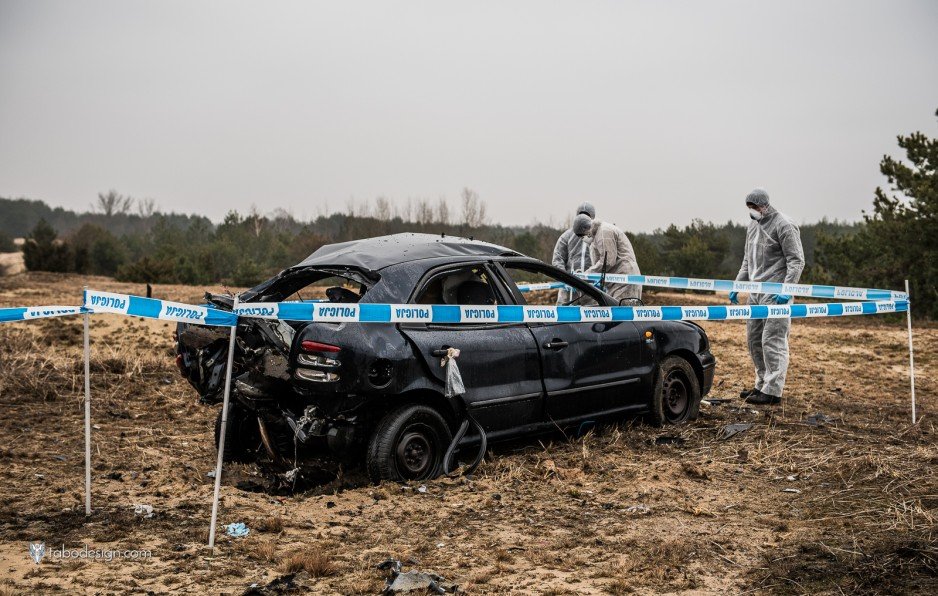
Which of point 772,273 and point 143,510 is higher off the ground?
point 772,273

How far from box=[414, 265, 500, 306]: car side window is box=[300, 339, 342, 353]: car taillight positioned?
1.19m

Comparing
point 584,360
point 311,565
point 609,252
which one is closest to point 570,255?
point 609,252

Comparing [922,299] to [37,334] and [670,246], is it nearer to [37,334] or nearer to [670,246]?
[670,246]

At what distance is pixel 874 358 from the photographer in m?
12.6

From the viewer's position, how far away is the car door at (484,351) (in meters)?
5.83

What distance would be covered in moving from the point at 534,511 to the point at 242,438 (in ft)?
7.67

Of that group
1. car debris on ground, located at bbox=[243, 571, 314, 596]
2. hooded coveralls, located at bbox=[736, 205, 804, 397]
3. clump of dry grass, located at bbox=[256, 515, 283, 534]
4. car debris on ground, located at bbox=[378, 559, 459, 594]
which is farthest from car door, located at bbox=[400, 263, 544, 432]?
hooded coveralls, located at bbox=[736, 205, 804, 397]

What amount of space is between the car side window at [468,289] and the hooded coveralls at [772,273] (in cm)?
374

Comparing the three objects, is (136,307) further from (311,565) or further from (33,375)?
(33,375)

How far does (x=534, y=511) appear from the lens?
211 inches

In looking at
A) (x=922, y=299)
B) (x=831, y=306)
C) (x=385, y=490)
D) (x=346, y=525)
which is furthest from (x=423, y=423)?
(x=922, y=299)

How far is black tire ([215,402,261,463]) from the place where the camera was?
6.36m

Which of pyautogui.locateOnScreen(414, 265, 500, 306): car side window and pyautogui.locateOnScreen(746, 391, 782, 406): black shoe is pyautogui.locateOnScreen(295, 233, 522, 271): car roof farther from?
pyautogui.locateOnScreen(746, 391, 782, 406): black shoe

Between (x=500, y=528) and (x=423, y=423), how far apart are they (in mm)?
989
